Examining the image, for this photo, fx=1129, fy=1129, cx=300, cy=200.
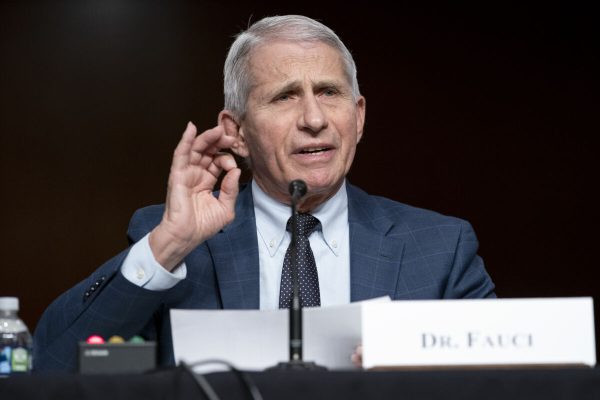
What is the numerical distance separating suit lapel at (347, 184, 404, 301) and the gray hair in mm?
276

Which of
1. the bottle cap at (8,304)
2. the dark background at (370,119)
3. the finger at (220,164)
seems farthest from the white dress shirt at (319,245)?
the dark background at (370,119)

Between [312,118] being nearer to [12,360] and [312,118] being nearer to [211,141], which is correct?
[211,141]

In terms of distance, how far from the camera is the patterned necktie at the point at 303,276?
90.2 inches

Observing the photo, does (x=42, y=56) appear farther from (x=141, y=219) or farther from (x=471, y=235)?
(x=471, y=235)

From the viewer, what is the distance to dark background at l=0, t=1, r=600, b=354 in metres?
4.39

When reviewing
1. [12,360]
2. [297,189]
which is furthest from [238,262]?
[12,360]

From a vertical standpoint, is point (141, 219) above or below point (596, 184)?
below

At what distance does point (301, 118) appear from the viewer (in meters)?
2.37

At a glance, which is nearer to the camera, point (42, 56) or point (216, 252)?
point (216, 252)

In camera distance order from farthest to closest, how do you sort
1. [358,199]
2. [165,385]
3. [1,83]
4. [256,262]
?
[1,83] < [358,199] < [256,262] < [165,385]

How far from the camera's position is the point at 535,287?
452cm

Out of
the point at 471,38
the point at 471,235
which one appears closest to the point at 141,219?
the point at 471,235

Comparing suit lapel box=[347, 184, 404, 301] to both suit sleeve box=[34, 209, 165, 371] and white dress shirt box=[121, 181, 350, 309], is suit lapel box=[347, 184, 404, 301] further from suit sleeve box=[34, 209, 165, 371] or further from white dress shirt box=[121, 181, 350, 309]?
suit sleeve box=[34, 209, 165, 371]

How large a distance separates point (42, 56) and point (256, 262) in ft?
7.74
